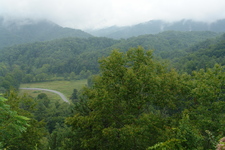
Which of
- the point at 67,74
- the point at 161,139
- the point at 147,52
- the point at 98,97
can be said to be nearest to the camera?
the point at 161,139

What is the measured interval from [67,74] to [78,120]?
179 metres

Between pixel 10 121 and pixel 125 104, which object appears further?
pixel 125 104

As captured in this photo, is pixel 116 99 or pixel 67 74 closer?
pixel 116 99

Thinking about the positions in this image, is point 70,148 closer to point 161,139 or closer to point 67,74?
point 161,139

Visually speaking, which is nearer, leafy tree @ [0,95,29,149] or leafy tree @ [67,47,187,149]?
leafy tree @ [0,95,29,149]

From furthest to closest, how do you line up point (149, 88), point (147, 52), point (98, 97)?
point (147, 52) < point (149, 88) < point (98, 97)

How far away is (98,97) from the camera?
14.0 m

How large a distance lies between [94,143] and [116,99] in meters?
4.04

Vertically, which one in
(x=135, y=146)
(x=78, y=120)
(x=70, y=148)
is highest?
(x=78, y=120)

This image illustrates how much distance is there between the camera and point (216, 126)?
526 inches

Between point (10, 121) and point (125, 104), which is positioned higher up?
point (10, 121)

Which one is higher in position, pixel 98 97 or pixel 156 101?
pixel 98 97

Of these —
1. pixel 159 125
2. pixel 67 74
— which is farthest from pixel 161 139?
pixel 67 74

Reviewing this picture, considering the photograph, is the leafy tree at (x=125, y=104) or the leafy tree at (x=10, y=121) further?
the leafy tree at (x=125, y=104)
